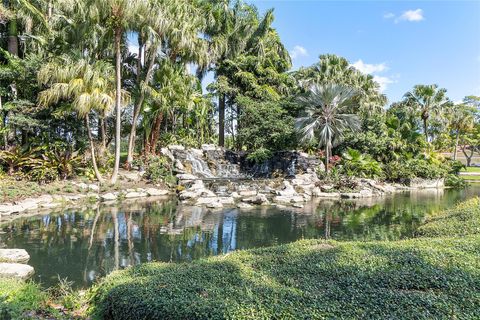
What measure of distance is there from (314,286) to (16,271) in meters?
5.51

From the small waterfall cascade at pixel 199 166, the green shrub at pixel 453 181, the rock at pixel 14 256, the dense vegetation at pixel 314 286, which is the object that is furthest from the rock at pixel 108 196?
the green shrub at pixel 453 181

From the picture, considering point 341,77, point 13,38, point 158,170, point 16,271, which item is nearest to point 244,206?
point 158,170

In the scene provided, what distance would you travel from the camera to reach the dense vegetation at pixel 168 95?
614 inches

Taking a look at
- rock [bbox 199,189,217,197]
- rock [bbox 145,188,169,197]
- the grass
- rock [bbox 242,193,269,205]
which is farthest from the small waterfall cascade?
the grass

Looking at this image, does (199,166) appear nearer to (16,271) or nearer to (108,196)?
(108,196)

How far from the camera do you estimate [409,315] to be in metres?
3.48

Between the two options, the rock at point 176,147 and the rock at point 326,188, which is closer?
the rock at point 326,188

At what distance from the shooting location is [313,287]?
4.06m

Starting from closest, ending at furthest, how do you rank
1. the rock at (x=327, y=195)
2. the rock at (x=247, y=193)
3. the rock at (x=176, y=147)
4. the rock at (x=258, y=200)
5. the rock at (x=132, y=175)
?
the rock at (x=258, y=200) → the rock at (x=247, y=193) → the rock at (x=132, y=175) → the rock at (x=327, y=195) → the rock at (x=176, y=147)

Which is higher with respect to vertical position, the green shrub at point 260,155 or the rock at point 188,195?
the green shrub at point 260,155

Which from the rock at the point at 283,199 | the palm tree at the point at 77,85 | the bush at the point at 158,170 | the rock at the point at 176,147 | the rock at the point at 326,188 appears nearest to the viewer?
the palm tree at the point at 77,85

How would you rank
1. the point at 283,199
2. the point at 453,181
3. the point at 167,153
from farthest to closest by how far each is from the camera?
the point at 453,181, the point at 167,153, the point at 283,199

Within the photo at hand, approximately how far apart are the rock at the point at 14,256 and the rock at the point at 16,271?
0.70 m

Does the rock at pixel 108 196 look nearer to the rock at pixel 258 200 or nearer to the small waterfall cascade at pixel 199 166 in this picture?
the rock at pixel 258 200
